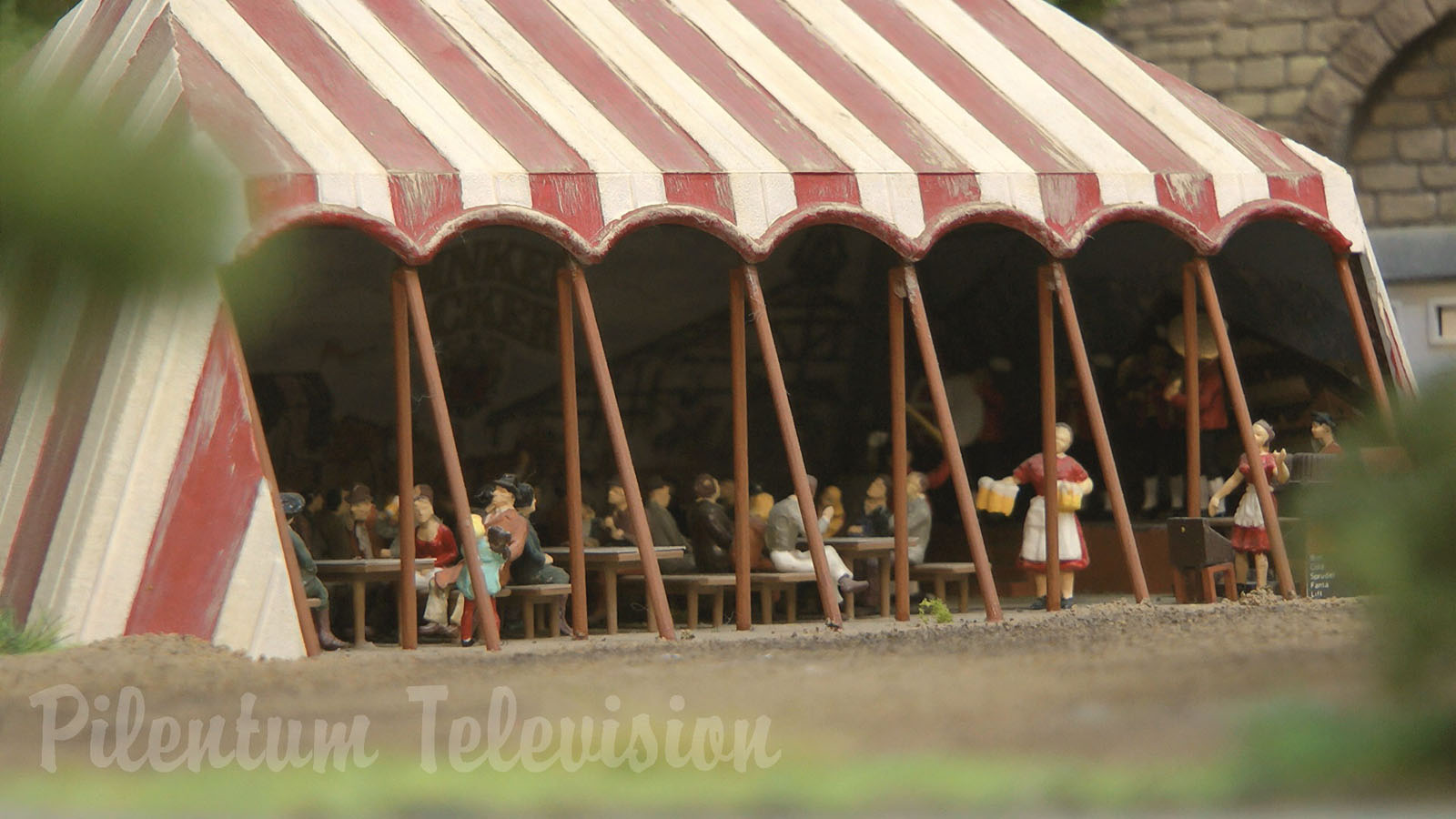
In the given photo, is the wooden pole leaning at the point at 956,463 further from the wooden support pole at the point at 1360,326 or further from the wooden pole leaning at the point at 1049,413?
the wooden support pole at the point at 1360,326

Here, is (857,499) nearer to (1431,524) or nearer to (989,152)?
(989,152)

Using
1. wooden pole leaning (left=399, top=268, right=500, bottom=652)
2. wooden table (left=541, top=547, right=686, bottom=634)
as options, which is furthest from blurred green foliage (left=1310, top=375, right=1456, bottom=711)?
wooden table (left=541, top=547, right=686, bottom=634)

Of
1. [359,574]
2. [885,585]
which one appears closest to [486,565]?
[359,574]

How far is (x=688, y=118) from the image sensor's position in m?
12.5

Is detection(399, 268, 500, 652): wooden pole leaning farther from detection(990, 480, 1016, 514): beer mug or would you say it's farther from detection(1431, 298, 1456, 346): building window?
detection(1431, 298, 1456, 346): building window

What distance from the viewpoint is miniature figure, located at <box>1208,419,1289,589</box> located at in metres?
13.7

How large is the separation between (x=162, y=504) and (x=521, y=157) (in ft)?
8.64

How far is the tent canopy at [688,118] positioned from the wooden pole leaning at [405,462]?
0.28m

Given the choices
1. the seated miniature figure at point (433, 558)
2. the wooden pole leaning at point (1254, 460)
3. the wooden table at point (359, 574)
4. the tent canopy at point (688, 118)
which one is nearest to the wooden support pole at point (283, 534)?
the tent canopy at point (688, 118)

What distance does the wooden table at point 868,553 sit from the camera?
13809 mm

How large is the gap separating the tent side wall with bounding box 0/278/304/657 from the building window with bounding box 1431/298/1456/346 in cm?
1138

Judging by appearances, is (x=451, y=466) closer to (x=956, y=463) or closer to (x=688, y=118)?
(x=688, y=118)

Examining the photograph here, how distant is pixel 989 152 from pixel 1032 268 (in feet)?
9.70

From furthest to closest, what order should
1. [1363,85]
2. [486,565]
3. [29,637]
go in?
[1363,85] → [486,565] → [29,637]
